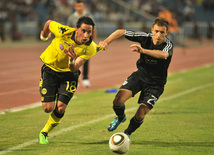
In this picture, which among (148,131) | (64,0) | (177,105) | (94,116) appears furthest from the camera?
(64,0)

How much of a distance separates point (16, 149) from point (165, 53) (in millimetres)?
2595

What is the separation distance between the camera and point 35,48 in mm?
27234

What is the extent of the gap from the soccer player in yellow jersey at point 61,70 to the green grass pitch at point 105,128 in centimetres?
46

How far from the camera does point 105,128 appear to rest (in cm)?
806

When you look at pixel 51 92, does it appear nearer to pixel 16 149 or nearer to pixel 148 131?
pixel 16 149

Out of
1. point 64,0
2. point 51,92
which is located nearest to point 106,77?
point 51,92

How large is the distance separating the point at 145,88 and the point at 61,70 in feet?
4.49

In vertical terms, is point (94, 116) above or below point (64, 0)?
above

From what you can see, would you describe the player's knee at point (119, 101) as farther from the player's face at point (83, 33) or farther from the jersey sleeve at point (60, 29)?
the jersey sleeve at point (60, 29)

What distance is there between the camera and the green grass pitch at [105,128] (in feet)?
21.4

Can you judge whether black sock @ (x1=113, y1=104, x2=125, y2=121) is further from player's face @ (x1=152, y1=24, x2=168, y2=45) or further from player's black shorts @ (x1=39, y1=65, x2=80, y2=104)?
player's face @ (x1=152, y1=24, x2=168, y2=45)

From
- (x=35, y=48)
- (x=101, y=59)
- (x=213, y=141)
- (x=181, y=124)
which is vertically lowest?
(x=35, y=48)

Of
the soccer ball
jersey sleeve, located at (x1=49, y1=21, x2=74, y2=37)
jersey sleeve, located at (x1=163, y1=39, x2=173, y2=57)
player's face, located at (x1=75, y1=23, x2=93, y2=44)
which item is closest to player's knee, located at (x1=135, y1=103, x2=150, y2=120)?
the soccer ball

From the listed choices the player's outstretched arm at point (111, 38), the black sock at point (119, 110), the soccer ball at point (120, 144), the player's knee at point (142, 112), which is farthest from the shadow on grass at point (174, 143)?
the player's outstretched arm at point (111, 38)
